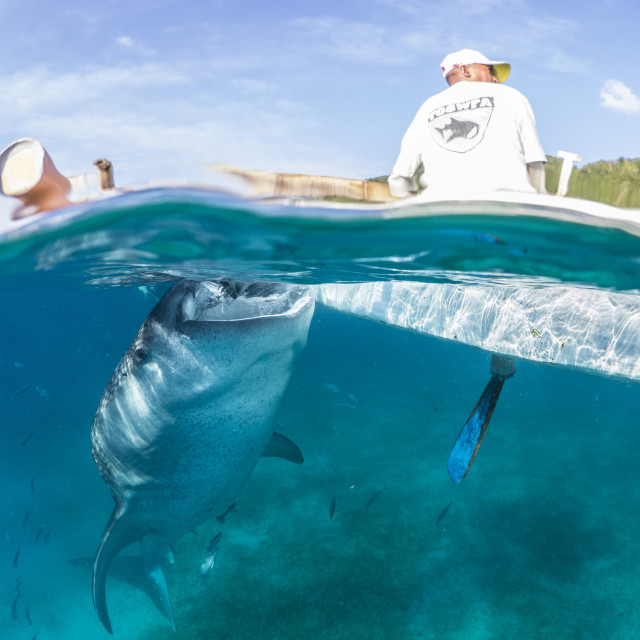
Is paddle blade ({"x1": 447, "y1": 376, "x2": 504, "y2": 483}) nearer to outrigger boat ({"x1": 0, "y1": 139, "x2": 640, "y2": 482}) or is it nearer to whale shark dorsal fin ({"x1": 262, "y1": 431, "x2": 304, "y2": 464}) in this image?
outrigger boat ({"x1": 0, "y1": 139, "x2": 640, "y2": 482})

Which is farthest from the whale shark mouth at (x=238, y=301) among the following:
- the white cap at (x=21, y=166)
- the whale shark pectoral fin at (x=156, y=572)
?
the whale shark pectoral fin at (x=156, y=572)

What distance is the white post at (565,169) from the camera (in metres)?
3.83

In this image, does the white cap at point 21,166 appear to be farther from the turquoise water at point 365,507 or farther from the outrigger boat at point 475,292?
the turquoise water at point 365,507

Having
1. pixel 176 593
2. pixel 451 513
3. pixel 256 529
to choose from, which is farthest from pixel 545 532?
pixel 176 593

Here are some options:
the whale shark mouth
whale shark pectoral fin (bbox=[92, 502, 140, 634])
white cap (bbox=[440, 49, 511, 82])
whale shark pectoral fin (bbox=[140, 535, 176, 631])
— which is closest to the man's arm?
white cap (bbox=[440, 49, 511, 82])

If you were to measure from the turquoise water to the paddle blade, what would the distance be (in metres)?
1.62

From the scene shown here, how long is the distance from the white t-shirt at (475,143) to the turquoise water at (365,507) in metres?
0.54

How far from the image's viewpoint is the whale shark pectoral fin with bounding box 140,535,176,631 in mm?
6102

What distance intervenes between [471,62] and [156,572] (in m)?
6.85

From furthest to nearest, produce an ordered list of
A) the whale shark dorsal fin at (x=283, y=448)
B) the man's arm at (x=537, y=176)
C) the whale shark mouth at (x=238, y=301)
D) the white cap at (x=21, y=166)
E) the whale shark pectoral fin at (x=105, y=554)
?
the whale shark dorsal fin at (x=283, y=448), the whale shark pectoral fin at (x=105, y=554), the whale shark mouth at (x=238, y=301), the man's arm at (x=537, y=176), the white cap at (x=21, y=166)

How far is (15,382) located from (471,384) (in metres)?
86.2

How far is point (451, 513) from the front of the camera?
1188 cm

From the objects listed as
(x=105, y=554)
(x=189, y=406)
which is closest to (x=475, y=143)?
(x=189, y=406)

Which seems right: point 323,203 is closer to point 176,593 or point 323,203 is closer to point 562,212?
point 562,212
